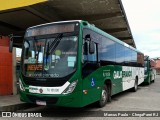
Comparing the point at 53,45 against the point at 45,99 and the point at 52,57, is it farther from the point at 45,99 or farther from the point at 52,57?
the point at 45,99

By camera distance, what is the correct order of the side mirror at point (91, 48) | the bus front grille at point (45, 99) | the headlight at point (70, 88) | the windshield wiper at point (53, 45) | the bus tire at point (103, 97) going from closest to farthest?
the headlight at point (70, 88) → the bus front grille at point (45, 99) → the windshield wiper at point (53, 45) → the side mirror at point (91, 48) → the bus tire at point (103, 97)

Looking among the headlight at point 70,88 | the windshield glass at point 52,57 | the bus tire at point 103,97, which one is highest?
the windshield glass at point 52,57

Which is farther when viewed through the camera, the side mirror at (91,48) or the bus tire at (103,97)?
the bus tire at (103,97)

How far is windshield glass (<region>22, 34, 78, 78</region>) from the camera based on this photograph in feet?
25.8

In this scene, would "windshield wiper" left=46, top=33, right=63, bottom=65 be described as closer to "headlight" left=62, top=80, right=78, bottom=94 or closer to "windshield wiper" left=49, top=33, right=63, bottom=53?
"windshield wiper" left=49, top=33, right=63, bottom=53

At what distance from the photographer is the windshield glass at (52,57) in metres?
7.86

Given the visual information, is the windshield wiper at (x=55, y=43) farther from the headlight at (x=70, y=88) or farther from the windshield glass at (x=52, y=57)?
the headlight at (x=70, y=88)

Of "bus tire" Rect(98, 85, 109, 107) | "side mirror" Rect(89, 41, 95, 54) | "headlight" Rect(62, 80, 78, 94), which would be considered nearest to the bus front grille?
"headlight" Rect(62, 80, 78, 94)

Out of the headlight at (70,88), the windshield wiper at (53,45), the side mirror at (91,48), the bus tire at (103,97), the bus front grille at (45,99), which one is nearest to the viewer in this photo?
the headlight at (70,88)

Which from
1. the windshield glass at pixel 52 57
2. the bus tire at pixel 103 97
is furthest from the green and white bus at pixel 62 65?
the bus tire at pixel 103 97

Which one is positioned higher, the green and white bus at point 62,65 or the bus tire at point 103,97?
the green and white bus at point 62,65

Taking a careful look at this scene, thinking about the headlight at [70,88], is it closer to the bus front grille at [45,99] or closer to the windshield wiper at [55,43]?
the bus front grille at [45,99]

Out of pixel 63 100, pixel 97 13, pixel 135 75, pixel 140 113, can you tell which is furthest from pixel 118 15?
pixel 63 100

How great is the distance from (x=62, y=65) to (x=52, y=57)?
17.8 inches
